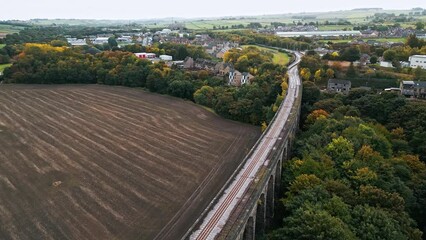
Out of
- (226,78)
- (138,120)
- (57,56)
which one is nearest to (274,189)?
(138,120)

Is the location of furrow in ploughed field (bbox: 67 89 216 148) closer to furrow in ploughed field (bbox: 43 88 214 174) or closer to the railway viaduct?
furrow in ploughed field (bbox: 43 88 214 174)

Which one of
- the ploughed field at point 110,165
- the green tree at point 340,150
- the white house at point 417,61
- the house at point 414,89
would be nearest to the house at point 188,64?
the ploughed field at point 110,165

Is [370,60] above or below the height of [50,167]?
above

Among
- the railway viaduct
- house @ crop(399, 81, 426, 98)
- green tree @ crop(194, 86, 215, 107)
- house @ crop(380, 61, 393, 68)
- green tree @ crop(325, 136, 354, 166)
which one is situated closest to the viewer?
the railway viaduct

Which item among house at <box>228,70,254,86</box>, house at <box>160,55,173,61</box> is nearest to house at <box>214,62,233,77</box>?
house at <box>228,70,254,86</box>

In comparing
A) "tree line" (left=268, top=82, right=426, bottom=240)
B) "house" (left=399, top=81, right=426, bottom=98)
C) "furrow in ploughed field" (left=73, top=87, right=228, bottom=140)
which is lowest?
"furrow in ploughed field" (left=73, top=87, right=228, bottom=140)

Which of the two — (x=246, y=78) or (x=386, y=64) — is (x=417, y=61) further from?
(x=246, y=78)

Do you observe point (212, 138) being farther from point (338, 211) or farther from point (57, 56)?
point (57, 56)

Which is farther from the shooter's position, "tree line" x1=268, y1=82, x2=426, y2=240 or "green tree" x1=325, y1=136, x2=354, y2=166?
"green tree" x1=325, y1=136, x2=354, y2=166

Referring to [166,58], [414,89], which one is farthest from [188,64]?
[414,89]
